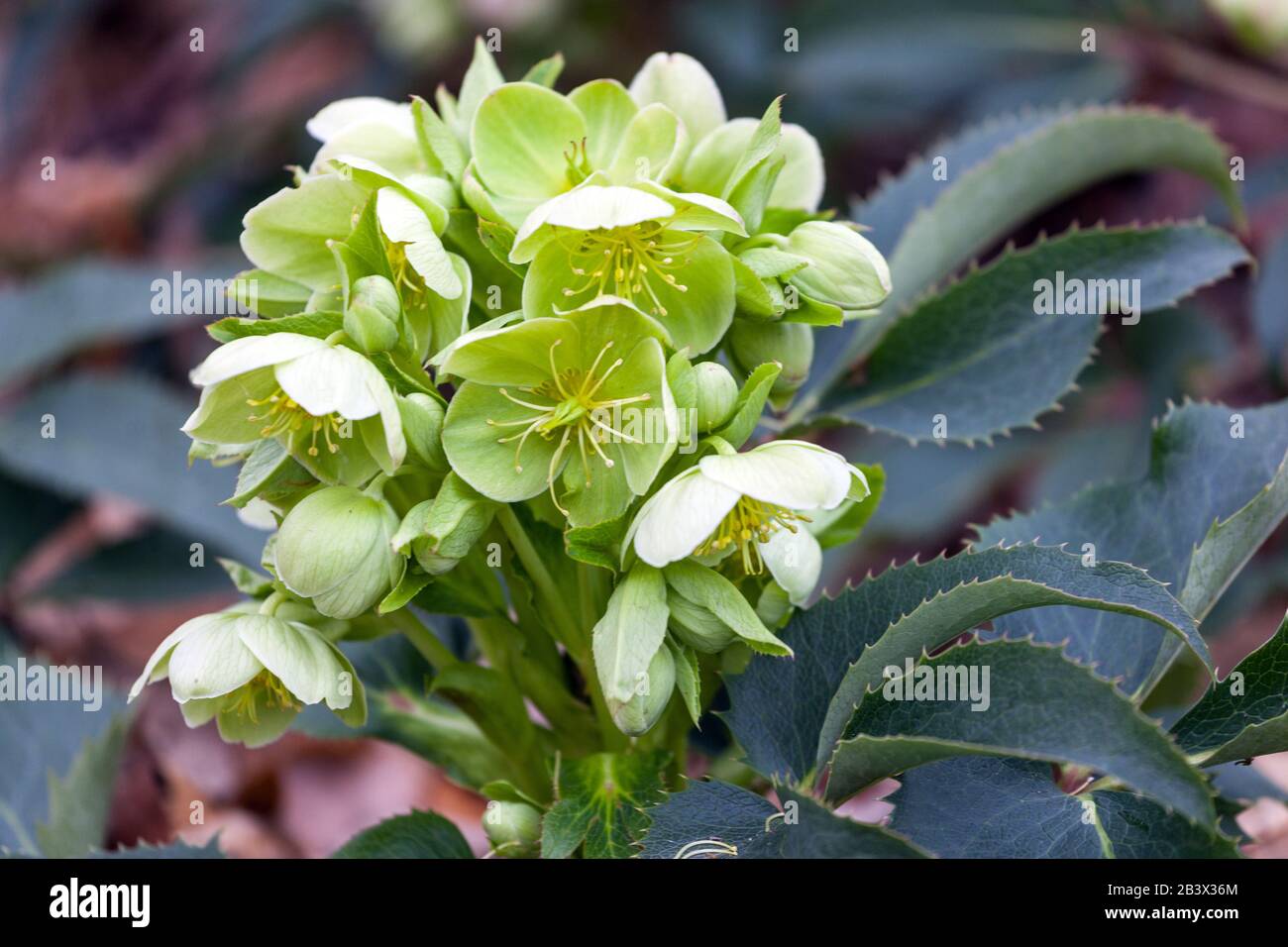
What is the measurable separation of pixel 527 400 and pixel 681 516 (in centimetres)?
13

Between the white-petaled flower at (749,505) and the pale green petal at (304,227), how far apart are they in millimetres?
239

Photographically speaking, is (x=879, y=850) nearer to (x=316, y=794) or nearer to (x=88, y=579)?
(x=316, y=794)

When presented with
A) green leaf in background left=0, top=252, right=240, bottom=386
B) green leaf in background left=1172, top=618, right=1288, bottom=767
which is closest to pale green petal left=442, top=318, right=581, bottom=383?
green leaf in background left=1172, top=618, right=1288, bottom=767

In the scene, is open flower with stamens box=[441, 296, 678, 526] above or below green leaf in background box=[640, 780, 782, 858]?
above

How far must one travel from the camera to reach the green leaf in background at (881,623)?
23.3 inches

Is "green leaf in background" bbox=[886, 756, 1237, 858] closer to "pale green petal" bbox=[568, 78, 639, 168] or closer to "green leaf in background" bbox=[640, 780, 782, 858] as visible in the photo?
"green leaf in background" bbox=[640, 780, 782, 858]

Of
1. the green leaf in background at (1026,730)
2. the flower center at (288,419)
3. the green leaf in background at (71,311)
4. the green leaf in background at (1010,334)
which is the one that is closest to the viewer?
the green leaf in background at (1026,730)

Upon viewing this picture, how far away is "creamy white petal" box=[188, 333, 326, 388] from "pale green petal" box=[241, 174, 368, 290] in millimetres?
93

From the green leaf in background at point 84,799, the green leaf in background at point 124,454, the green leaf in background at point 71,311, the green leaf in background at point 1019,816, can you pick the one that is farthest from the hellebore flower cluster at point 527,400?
the green leaf in background at point 71,311

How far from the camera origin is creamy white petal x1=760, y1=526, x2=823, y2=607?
65 cm

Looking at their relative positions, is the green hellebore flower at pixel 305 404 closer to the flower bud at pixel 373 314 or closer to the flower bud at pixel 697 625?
the flower bud at pixel 373 314

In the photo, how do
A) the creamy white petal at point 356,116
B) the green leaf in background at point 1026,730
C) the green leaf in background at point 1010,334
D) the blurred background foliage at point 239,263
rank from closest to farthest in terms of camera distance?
the green leaf in background at point 1026,730
the creamy white petal at point 356,116
the green leaf in background at point 1010,334
the blurred background foliage at point 239,263

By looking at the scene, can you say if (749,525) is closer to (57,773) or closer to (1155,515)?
(1155,515)

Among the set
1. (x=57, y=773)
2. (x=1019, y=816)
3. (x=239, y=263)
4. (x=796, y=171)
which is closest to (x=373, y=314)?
(x=796, y=171)
